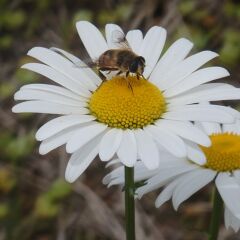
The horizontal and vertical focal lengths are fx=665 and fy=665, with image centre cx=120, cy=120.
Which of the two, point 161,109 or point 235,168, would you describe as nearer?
point 161,109

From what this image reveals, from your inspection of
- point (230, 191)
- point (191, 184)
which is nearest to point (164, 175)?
point (191, 184)

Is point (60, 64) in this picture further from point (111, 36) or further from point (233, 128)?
point (233, 128)

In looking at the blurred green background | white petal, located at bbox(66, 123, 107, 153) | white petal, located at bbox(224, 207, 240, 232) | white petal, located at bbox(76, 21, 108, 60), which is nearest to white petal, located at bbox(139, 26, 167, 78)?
white petal, located at bbox(76, 21, 108, 60)

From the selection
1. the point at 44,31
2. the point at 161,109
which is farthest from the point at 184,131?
the point at 44,31

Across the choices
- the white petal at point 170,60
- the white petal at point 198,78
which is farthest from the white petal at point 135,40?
the white petal at point 198,78

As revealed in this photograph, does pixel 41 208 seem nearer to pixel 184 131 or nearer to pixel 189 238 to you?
pixel 189 238

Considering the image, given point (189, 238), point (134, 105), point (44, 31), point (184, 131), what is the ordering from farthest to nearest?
point (44, 31) < point (189, 238) < point (134, 105) < point (184, 131)

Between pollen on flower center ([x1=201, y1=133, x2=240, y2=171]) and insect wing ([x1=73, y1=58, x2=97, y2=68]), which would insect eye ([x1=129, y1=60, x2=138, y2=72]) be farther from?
pollen on flower center ([x1=201, y1=133, x2=240, y2=171])
